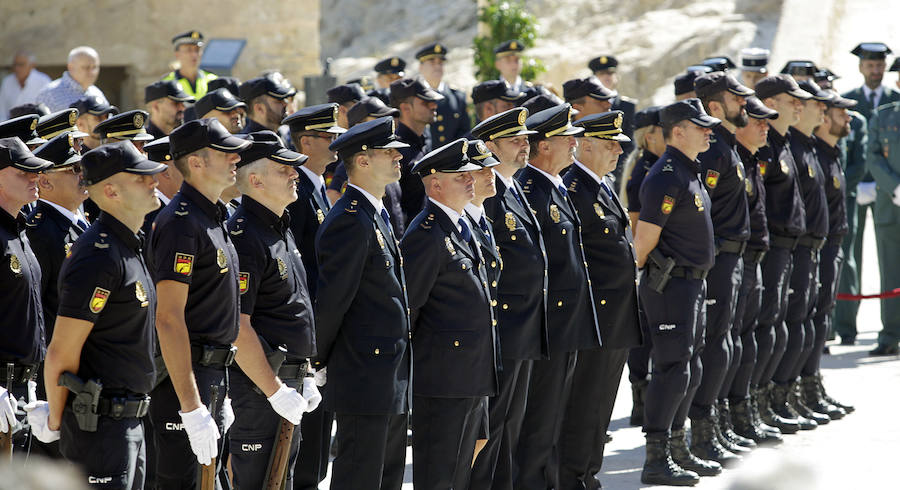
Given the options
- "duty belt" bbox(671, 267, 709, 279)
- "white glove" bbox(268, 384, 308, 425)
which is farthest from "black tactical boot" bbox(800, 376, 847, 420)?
"white glove" bbox(268, 384, 308, 425)

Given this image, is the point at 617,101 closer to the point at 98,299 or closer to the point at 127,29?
the point at 98,299

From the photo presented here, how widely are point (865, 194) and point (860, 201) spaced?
8 cm

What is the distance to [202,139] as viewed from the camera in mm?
4719

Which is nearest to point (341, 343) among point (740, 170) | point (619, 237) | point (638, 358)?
point (619, 237)

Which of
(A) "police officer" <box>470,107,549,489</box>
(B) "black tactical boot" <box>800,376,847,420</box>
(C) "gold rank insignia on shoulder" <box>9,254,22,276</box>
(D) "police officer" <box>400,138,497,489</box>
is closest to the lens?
(C) "gold rank insignia on shoulder" <box>9,254,22,276</box>

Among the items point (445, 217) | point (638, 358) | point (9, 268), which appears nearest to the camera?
point (9, 268)

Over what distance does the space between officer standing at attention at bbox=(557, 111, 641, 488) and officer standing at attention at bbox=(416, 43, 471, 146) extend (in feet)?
13.4

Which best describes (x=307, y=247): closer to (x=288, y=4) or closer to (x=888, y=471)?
(x=888, y=471)

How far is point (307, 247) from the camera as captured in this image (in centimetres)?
633

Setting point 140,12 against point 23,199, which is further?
point 140,12

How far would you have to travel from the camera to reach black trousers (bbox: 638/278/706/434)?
278 inches

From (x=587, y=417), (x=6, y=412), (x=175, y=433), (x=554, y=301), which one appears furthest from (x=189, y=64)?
(x=175, y=433)

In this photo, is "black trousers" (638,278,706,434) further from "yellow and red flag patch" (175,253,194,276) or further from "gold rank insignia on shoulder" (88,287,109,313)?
"gold rank insignia on shoulder" (88,287,109,313)

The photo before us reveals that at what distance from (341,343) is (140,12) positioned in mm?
12830
